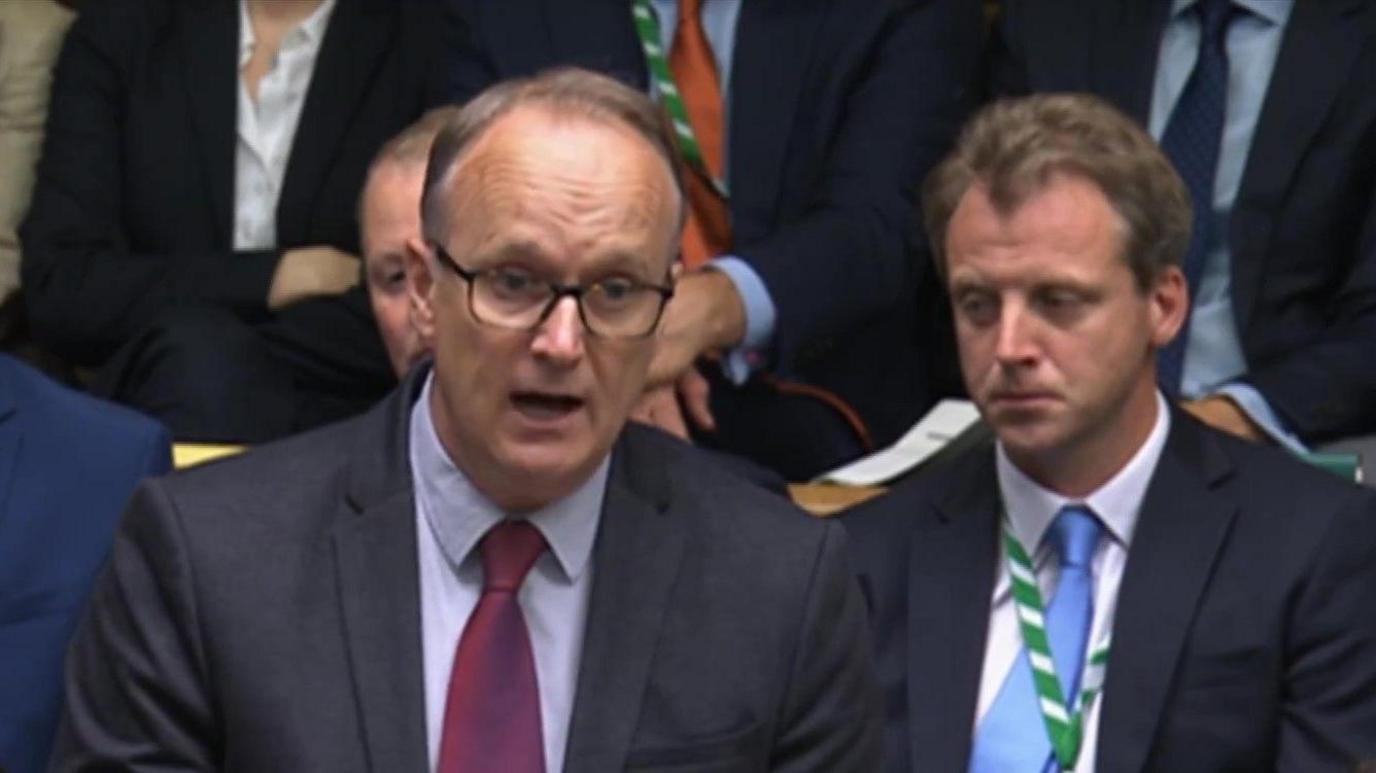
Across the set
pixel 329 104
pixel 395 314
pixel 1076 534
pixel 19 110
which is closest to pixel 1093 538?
→ pixel 1076 534

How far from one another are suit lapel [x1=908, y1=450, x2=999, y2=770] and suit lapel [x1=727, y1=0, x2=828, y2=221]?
0.78 meters

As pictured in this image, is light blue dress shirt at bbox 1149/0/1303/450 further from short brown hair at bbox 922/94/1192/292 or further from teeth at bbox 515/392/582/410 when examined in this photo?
teeth at bbox 515/392/582/410

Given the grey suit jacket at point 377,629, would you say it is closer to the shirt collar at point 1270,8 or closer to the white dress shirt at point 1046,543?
the white dress shirt at point 1046,543

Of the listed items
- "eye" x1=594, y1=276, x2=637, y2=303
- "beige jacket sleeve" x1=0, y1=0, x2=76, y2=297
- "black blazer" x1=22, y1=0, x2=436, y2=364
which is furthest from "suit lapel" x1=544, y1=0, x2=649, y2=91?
"eye" x1=594, y1=276, x2=637, y2=303

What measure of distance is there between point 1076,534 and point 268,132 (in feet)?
4.76

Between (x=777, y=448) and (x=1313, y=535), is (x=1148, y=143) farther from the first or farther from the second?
(x=777, y=448)

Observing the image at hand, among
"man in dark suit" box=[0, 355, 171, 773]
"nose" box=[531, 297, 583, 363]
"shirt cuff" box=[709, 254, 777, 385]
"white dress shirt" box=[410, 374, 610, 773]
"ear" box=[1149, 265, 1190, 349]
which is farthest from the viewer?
"shirt cuff" box=[709, 254, 777, 385]

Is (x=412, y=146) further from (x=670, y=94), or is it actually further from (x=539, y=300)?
(x=539, y=300)

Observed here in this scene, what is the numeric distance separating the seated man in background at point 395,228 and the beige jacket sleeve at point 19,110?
3.41 ft

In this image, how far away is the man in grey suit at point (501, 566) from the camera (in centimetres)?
193

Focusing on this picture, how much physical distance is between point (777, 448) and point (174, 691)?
60.1 inches

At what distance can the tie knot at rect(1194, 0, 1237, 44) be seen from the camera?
3.37 metres

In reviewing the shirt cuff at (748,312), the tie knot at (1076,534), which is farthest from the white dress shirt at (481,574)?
the shirt cuff at (748,312)

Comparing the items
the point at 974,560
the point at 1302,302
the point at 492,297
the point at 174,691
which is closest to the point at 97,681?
the point at 174,691
